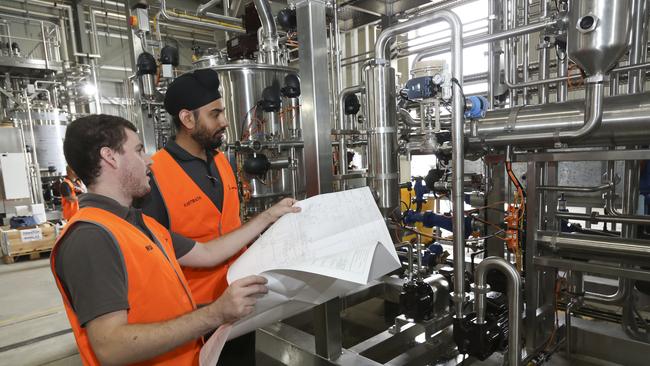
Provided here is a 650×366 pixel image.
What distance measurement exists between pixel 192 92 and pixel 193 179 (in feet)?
1.04

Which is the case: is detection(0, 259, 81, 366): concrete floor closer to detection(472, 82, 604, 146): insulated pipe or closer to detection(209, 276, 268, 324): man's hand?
detection(209, 276, 268, 324): man's hand

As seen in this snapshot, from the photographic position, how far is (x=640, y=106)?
1.30 metres

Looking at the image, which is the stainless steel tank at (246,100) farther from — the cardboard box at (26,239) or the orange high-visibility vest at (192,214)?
the cardboard box at (26,239)

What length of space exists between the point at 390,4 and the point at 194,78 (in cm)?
161

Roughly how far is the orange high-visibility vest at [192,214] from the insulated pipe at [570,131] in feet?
4.13

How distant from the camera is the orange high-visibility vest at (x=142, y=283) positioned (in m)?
0.75

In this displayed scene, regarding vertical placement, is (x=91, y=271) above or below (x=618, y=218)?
above

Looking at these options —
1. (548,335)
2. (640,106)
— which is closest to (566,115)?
(640,106)

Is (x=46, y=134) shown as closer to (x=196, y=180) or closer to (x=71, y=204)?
(x=71, y=204)

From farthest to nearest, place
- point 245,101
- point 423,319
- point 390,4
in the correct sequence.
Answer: point 245,101
point 390,4
point 423,319

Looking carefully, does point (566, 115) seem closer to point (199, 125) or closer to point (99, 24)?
point (199, 125)

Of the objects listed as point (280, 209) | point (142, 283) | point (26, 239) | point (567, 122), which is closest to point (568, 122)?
point (567, 122)

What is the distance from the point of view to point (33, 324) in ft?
9.27

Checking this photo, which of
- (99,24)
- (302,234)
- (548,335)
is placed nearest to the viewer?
(302,234)
